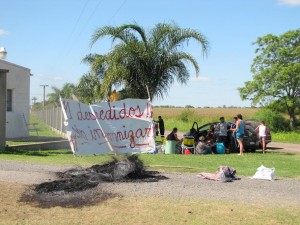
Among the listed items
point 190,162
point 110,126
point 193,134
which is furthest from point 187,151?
point 110,126

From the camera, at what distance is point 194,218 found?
707 cm

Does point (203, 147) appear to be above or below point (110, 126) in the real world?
below

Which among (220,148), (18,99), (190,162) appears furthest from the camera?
(18,99)

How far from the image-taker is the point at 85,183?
31.1 feet

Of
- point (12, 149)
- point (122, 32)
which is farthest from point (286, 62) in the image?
point (12, 149)

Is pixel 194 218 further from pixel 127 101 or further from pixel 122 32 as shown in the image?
pixel 122 32

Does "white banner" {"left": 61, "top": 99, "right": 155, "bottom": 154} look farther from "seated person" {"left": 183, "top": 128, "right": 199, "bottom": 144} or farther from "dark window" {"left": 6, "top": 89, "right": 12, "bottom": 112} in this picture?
"dark window" {"left": 6, "top": 89, "right": 12, "bottom": 112}

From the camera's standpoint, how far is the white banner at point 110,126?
10.7 m

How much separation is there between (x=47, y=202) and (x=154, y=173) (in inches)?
137

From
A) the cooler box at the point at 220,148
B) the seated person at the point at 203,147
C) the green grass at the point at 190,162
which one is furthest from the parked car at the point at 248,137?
the green grass at the point at 190,162

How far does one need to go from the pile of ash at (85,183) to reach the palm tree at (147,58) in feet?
36.9

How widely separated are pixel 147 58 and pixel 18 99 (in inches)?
267

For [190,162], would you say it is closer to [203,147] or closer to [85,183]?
[203,147]

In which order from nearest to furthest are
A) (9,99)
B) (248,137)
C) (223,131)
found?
1. (223,131)
2. (248,137)
3. (9,99)
